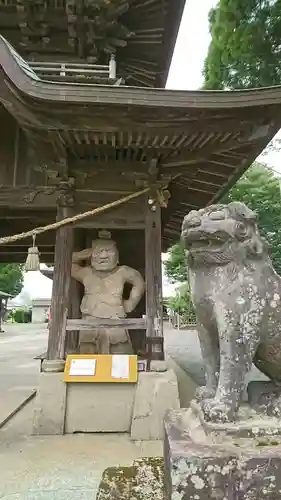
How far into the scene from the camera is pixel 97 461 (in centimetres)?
343

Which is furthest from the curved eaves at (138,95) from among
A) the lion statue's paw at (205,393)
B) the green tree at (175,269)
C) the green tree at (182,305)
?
the green tree at (182,305)

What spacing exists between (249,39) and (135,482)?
667 centimetres

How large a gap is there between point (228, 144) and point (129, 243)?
2.17 metres

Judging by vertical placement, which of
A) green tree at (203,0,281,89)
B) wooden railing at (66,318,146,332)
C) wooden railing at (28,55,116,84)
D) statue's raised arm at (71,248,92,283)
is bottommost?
wooden railing at (66,318,146,332)

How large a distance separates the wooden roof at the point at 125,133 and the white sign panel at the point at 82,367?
1727 mm

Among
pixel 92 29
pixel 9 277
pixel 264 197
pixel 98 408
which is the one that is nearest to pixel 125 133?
pixel 92 29

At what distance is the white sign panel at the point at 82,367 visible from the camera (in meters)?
4.23

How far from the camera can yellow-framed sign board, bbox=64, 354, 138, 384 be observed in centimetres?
422

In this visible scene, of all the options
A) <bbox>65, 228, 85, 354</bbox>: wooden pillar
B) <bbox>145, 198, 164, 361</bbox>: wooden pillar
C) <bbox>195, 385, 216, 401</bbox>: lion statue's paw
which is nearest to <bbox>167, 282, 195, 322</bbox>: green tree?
<bbox>65, 228, 85, 354</bbox>: wooden pillar

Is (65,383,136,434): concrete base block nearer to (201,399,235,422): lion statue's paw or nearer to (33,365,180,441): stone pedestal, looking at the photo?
(33,365,180,441): stone pedestal

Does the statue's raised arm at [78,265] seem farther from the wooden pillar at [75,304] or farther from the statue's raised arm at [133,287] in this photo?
the statue's raised arm at [133,287]

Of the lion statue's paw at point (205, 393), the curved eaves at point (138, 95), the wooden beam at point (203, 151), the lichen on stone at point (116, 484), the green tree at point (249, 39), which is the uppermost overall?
the green tree at point (249, 39)

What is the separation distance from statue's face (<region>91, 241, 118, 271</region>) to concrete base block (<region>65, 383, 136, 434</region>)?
1324 millimetres

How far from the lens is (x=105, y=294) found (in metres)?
4.78
